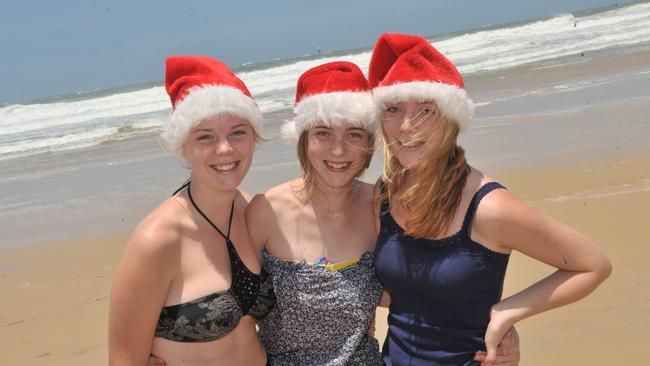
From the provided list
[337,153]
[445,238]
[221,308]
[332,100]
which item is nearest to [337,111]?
[332,100]

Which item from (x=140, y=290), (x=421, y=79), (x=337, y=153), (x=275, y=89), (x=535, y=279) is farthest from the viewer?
(x=275, y=89)

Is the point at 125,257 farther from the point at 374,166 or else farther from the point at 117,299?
the point at 374,166

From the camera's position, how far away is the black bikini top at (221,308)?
101 inches

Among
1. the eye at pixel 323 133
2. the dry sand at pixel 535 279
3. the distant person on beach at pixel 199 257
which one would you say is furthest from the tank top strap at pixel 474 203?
the dry sand at pixel 535 279

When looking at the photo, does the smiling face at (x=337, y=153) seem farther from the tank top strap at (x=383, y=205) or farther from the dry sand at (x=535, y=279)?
the dry sand at (x=535, y=279)

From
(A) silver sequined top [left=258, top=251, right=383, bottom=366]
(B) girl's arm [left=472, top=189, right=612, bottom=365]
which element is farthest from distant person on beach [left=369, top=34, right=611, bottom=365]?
(A) silver sequined top [left=258, top=251, right=383, bottom=366]

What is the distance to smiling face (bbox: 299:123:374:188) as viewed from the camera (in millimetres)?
2828

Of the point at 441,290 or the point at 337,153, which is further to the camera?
the point at 337,153

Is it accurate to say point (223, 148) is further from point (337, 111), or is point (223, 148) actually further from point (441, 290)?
point (441, 290)

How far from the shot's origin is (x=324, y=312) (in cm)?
271

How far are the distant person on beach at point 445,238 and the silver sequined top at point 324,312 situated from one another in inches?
4.2

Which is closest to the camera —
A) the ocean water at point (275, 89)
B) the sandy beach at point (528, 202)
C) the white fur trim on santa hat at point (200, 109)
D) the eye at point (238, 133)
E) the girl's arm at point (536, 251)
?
the girl's arm at point (536, 251)

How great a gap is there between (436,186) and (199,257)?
0.97 metres

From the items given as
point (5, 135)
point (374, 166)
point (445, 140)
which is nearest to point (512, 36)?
point (5, 135)
